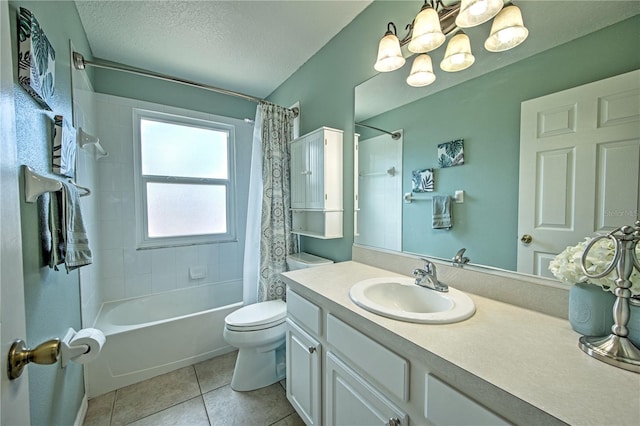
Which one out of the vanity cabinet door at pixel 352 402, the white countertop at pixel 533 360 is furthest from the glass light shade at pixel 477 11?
the vanity cabinet door at pixel 352 402

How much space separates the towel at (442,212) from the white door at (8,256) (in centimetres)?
141

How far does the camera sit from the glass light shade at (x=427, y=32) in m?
1.12

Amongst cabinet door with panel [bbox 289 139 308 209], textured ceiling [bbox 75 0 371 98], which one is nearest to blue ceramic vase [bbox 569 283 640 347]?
cabinet door with panel [bbox 289 139 308 209]

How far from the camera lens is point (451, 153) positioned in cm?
119

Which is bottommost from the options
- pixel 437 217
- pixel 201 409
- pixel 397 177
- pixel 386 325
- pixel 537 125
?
pixel 201 409

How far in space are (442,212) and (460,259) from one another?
236 millimetres

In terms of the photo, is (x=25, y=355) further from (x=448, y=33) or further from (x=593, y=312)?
(x=448, y=33)

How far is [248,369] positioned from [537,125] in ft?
6.85

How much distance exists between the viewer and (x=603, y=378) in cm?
56

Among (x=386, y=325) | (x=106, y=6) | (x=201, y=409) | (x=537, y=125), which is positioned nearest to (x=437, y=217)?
(x=537, y=125)

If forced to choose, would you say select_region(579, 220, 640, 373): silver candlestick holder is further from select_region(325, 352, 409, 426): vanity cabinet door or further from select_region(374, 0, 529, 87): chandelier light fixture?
select_region(374, 0, 529, 87): chandelier light fixture

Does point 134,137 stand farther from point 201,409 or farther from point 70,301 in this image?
point 201,409

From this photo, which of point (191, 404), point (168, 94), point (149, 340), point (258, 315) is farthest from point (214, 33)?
point (191, 404)

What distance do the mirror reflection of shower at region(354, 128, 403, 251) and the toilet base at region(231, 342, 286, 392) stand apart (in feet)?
3.49
